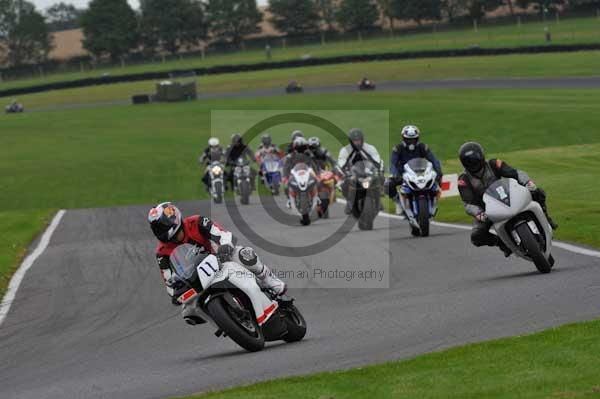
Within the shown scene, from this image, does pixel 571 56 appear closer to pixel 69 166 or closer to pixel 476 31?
pixel 476 31

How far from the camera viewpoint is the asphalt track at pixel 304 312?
9.37 metres

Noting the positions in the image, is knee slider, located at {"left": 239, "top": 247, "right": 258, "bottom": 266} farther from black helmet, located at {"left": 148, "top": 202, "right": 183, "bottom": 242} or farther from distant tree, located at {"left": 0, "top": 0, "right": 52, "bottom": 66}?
distant tree, located at {"left": 0, "top": 0, "right": 52, "bottom": 66}

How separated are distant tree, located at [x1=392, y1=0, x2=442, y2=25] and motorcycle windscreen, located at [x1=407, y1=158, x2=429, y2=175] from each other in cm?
8567

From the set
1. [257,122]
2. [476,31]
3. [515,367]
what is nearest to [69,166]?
[257,122]

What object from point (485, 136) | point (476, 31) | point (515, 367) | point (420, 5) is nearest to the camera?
point (515, 367)

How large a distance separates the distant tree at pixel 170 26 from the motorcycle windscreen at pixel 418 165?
307 ft

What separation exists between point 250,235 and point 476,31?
75311 mm

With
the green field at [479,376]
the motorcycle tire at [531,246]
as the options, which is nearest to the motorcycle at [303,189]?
the motorcycle tire at [531,246]

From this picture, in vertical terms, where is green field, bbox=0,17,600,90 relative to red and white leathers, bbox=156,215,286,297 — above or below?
below

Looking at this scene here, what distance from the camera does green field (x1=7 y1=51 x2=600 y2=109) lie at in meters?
65.5

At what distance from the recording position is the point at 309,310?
12.8m

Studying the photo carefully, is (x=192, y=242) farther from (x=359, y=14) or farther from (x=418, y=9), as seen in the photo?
(x=359, y=14)

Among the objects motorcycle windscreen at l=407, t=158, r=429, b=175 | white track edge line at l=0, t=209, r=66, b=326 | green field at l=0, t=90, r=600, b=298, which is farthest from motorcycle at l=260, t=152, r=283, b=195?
motorcycle windscreen at l=407, t=158, r=429, b=175

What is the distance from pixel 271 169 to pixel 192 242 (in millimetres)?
20833
